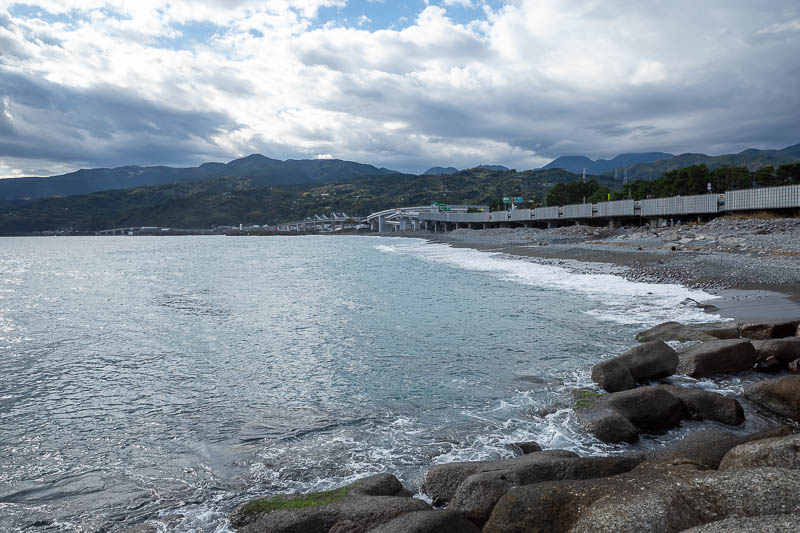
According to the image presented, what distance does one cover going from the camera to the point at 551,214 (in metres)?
91.6

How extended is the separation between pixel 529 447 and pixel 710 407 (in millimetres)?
3360

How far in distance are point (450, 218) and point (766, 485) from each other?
138m

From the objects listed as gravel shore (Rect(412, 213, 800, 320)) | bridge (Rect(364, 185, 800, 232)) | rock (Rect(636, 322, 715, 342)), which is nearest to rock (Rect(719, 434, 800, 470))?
rock (Rect(636, 322, 715, 342))

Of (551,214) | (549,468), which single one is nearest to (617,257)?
(549,468)

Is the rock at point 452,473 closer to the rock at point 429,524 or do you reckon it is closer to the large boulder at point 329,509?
the large boulder at point 329,509

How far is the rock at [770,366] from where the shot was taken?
34.5ft

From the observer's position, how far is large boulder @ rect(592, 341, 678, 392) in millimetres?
9742

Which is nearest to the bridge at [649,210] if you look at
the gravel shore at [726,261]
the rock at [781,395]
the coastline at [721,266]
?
the gravel shore at [726,261]

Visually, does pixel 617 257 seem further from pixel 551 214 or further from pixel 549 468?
pixel 551 214

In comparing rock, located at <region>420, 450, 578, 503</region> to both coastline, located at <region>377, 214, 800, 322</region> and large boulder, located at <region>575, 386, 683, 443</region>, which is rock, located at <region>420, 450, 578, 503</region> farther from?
coastline, located at <region>377, 214, 800, 322</region>

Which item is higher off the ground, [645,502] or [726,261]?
[645,502]

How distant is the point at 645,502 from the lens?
3.82m

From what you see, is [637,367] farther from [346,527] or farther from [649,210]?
[649,210]

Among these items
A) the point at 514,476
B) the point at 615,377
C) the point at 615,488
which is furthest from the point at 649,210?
the point at 615,488
